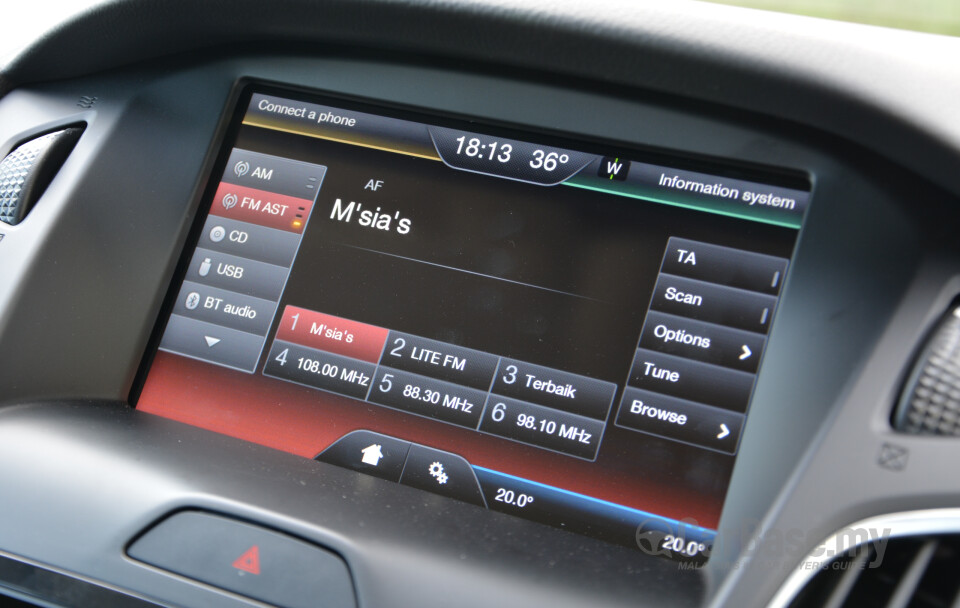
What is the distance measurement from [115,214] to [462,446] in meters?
0.69

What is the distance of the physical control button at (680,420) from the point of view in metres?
1.13

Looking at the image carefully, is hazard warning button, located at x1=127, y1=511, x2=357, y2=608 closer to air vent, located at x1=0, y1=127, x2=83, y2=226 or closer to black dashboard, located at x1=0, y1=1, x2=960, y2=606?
black dashboard, located at x1=0, y1=1, x2=960, y2=606

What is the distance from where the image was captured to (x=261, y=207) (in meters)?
1.39

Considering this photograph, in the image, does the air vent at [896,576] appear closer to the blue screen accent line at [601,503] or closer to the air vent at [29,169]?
the blue screen accent line at [601,503]

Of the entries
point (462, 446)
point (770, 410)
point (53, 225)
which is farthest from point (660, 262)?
point (53, 225)

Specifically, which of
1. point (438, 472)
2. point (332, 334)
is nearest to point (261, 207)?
point (332, 334)

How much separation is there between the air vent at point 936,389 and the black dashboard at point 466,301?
16mm

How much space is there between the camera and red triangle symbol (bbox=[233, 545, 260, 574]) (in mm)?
1103

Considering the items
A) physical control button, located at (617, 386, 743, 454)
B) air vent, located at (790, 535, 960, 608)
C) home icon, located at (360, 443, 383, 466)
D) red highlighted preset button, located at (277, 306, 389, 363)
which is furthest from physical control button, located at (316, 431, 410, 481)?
air vent, located at (790, 535, 960, 608)

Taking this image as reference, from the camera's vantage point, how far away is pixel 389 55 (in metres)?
1.34

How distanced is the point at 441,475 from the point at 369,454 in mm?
115

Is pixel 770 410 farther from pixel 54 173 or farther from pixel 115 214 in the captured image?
pixel 54 173

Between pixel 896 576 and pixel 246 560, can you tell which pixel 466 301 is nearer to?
pixel 246 560

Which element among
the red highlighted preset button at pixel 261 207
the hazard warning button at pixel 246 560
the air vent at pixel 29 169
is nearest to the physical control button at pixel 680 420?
the hazard warning button at pixel 246 560
